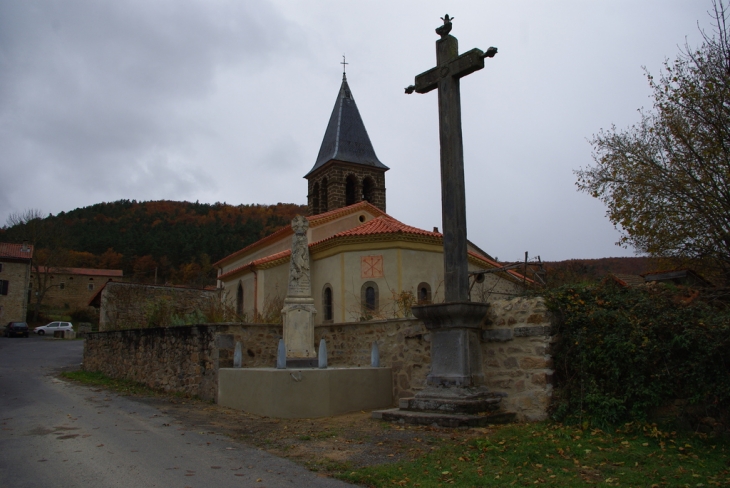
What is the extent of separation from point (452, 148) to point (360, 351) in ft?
16.3

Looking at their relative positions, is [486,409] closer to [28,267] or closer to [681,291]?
[681,291]

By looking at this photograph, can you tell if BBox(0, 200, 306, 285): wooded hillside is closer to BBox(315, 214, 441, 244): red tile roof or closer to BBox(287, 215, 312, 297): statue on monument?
BBox(315, 214, 441, 244): red tile roof

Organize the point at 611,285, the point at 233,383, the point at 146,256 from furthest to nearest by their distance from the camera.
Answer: the point at 146,256 < the point at 233,383 < the point at 611,285

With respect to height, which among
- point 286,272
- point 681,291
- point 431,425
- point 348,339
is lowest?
point 431,425

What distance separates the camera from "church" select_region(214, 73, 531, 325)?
1781cm

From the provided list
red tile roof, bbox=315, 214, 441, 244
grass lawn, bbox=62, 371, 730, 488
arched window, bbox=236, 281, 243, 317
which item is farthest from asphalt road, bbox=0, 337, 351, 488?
arched window, bbox=236, 281, 243, 317

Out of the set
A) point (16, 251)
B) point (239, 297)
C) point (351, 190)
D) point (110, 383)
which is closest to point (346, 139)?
point (351, 190)

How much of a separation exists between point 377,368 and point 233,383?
3.09m

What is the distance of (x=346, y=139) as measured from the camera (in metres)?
26.8

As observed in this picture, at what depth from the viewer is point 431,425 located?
7.07m

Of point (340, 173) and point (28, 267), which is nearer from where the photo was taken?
point (340, 173)

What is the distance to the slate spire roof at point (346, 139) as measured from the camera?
86.3 ft

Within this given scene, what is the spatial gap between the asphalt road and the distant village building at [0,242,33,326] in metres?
39.3

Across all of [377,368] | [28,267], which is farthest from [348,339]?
[28,267]
